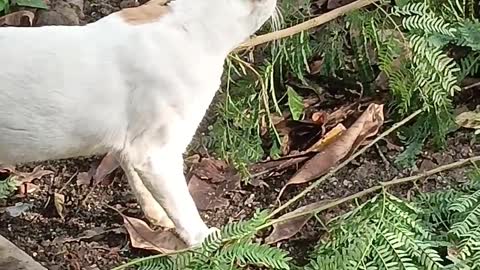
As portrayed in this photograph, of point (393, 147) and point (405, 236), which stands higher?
point (405, 236)

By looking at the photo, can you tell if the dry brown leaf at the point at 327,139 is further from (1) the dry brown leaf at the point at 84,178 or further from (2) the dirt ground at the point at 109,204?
(1) the dry brown leaf at the point at 84,178

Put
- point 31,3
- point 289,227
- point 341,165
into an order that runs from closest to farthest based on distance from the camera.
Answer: point 289,227 → point 341,165 → point 31,3

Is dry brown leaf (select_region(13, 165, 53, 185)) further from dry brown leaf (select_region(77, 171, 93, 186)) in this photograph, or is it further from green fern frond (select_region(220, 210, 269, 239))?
green fern frond (select_region(220, 210, 269, 239))

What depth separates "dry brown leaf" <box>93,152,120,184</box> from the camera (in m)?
2.86

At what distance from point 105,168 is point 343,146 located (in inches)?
26.7

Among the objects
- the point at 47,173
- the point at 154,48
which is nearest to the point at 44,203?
the point at 47,173

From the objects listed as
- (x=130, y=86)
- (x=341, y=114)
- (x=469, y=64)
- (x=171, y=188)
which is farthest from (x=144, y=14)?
(x=469, y=64)

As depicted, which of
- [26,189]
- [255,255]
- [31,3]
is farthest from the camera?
[31,3]

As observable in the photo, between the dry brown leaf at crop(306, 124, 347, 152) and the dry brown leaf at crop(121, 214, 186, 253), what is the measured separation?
513mm

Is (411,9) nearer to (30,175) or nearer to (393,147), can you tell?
(393,147)

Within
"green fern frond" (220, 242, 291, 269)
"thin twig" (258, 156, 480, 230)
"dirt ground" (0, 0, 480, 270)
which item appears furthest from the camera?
"dirt ground" (0, 0, 480, 270)

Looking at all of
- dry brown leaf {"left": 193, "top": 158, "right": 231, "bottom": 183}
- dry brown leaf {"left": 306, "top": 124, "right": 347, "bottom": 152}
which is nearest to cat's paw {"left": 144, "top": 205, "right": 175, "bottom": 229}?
dry brown leaf {"left": 193, "top": 158, "right": 231, "bottom": 183}

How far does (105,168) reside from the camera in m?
2.88

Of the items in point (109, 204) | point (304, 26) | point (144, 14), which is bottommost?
point (109, 204)
